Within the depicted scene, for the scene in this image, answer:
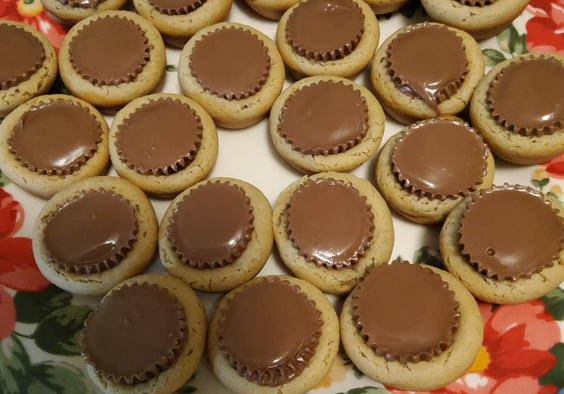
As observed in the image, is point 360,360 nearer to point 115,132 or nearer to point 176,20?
point 115,132

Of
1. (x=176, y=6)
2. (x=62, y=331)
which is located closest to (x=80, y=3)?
(x=176, y=6)

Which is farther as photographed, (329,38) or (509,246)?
(329,38)

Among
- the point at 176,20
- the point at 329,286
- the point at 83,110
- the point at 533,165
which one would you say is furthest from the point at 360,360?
the point at 176,20

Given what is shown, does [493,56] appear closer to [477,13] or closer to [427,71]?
[477,13]

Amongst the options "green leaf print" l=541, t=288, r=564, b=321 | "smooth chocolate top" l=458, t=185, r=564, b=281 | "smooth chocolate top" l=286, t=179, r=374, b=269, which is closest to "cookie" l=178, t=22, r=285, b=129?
"smooth chocolate top" l=286, t=179, r=374, b=269

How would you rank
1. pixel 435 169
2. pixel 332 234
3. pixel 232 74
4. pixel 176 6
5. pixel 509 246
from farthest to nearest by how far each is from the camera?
pixel 176 6
pixel 232 74
pixel 435 169
pixel 332 234
pixel 509 246

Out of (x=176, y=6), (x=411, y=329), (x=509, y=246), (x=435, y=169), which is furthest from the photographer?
(x=176, y=6)

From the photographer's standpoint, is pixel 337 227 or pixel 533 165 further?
pixel 533 165

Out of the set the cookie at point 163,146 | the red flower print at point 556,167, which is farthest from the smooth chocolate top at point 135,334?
the red flower print at point 556,167
